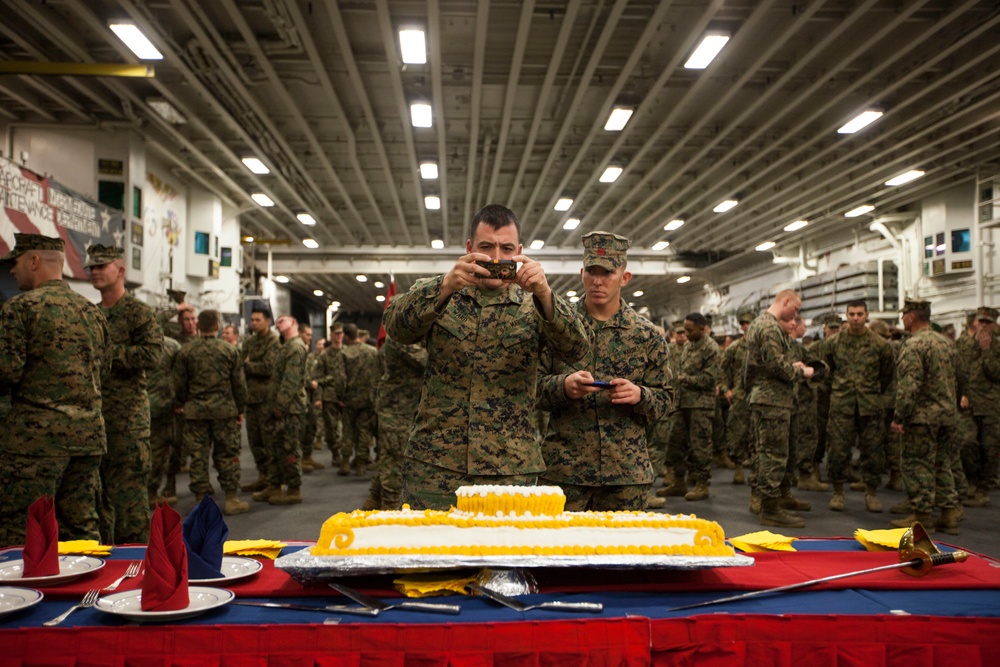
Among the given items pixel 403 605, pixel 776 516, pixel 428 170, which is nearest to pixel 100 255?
pixel 403 605

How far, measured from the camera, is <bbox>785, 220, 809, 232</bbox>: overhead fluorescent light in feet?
52.9

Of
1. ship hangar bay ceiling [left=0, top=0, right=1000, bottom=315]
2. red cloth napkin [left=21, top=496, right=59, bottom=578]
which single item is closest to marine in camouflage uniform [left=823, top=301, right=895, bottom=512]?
ship hangar bay ceiling [left=0, top=0, right=1000, bottom=315]

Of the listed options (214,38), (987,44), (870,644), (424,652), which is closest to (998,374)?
(987,44)

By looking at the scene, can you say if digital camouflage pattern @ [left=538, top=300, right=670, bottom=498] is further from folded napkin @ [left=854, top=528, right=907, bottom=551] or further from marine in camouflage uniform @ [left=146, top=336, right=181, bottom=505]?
marine in camouflage uniform @ [left=146, top=336, right=181, bottom=505]

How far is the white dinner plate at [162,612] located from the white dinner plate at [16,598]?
13cm

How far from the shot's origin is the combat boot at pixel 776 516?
221 inches

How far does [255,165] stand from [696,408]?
9009mm

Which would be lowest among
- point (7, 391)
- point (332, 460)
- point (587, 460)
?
point (332, 460)

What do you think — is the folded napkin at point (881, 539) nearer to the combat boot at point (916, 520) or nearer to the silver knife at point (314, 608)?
the silver knife at point (314, 608)

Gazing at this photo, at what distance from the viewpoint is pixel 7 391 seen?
10.9ft

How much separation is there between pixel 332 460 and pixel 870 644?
32.8 ft

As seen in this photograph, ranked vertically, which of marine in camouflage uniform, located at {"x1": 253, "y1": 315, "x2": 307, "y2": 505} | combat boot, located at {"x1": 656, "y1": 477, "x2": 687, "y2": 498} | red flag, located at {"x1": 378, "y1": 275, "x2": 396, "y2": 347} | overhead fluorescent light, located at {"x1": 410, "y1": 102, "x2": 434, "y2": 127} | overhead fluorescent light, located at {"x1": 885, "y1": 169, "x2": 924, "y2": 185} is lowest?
combat boot, located at {"x1": 656, "y1": 477, "x2": 687, "y2": 498}

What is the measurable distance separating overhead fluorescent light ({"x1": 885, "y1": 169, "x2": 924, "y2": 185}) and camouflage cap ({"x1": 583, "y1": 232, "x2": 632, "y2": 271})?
11.5 metres

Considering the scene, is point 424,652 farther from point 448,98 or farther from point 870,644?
point 448,98
